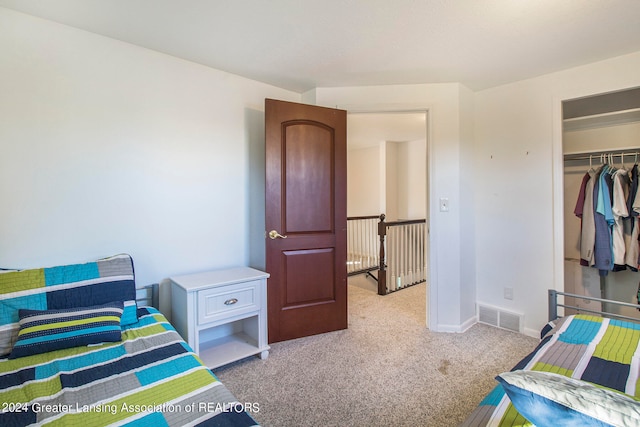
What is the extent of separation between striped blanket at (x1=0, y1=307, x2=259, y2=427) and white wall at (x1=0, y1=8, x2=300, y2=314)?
85 cm

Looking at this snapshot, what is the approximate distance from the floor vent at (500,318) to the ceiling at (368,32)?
223cm

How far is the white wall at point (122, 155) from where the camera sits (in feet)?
5.83

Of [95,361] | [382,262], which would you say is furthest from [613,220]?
[95,361]

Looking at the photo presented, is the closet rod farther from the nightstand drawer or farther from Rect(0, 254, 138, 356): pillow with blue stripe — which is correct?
Rect(0, 254, 138, 356): pillow with blue stripe

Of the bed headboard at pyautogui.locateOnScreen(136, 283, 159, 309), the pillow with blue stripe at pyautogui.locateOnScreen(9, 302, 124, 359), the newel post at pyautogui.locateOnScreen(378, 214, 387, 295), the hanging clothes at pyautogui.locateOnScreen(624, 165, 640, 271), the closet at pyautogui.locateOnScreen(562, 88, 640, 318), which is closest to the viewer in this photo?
the pillow with blue stripe at pyautogui.locateOnScreen(9, 302, 124, 359)

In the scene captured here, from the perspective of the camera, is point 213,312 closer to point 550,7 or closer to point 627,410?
point 627,410

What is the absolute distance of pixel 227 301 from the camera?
2.15 metres

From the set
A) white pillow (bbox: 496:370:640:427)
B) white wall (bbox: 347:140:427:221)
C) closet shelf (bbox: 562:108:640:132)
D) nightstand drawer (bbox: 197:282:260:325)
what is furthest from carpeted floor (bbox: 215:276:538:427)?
white wall (bbox: 347:140:427:221)

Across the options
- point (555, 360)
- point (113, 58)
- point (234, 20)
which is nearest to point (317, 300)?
point (555, 360)

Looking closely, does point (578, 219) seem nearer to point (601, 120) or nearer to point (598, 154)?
point (598, 154)

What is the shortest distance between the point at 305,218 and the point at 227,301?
98 centimetres

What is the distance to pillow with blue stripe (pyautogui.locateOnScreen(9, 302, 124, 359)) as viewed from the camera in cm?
139

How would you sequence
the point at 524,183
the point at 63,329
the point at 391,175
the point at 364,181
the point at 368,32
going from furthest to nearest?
the point at 364,181
the point at 391,175
the point at 524,183
the point at 368,32
the point at 63,329

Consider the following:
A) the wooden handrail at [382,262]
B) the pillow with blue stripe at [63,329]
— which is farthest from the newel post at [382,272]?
the pillow with blue stripe at [63,329]
